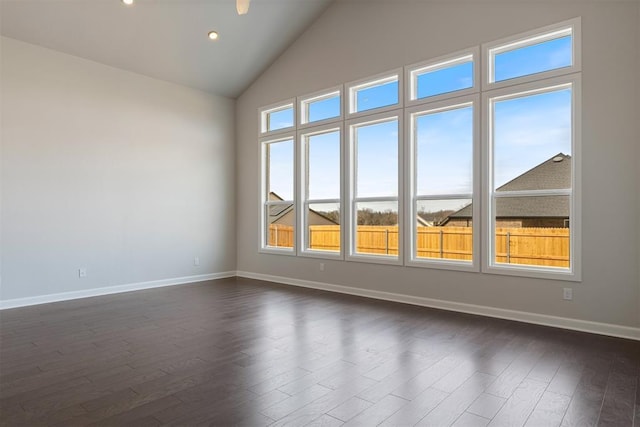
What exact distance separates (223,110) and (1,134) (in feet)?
11.1

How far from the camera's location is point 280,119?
22.4 feet

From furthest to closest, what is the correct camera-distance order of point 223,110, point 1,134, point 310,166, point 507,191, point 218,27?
point 223,110, point 310,166, point 218,27, point 1,134, point 507,191

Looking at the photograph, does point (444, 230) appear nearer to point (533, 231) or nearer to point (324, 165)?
point (533, 231)

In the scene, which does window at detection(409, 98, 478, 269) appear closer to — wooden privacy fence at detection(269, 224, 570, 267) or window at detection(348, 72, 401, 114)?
wooden privacy fence at detection(269, 224, 570, 267)

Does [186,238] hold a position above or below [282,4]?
below

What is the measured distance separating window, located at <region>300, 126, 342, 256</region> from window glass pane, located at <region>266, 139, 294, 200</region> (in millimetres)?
369

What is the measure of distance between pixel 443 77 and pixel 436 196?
4.87 feet

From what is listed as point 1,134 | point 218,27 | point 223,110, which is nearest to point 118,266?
point 1,134

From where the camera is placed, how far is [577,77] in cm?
388

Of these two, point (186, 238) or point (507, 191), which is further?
point (186, 238)

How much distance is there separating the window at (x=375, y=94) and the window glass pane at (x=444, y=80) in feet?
1.02

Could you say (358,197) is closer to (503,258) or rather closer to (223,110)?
(503,258)

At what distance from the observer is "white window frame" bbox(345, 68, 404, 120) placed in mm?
5180

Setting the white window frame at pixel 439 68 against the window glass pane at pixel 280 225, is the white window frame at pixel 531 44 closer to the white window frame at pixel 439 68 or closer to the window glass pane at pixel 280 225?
the white window frame at pixel 439 68
